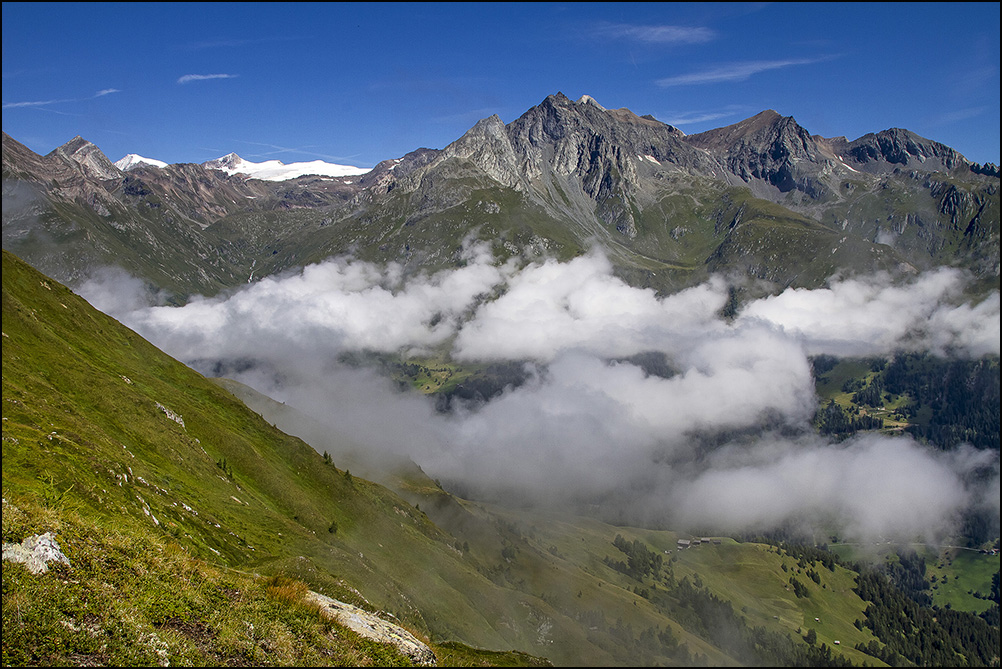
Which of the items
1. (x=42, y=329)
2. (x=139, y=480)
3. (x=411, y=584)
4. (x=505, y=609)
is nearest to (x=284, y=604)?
(x=139, y=480)

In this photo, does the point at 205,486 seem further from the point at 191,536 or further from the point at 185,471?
the point at 191,536

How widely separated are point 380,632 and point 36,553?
13.7 metres

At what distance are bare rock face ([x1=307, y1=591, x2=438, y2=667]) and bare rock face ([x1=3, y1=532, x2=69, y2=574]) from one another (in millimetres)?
9464

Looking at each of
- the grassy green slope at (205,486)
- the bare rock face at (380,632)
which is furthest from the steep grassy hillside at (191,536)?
the bare rock face at (380,632)

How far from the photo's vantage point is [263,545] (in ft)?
232

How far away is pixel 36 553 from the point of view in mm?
16906

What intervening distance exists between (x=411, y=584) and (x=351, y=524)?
24053mm

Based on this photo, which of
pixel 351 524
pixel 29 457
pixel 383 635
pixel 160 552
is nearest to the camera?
pixel 160 552

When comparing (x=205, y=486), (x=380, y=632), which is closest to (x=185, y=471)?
(x=205, y=486)

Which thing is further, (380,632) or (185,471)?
(185,471)

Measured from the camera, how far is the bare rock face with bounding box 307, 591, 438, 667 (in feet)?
75.7

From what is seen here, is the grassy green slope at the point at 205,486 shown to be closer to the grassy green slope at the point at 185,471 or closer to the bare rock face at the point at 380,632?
the grassy green slope at the point at 185,471

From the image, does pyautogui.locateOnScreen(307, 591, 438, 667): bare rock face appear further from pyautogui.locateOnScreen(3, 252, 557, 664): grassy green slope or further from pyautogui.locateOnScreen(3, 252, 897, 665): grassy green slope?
pyautogui.locateOnScreen(3, 252, 557, 664): grassy green slope

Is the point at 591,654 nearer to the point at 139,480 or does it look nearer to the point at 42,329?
the point at 139,480
